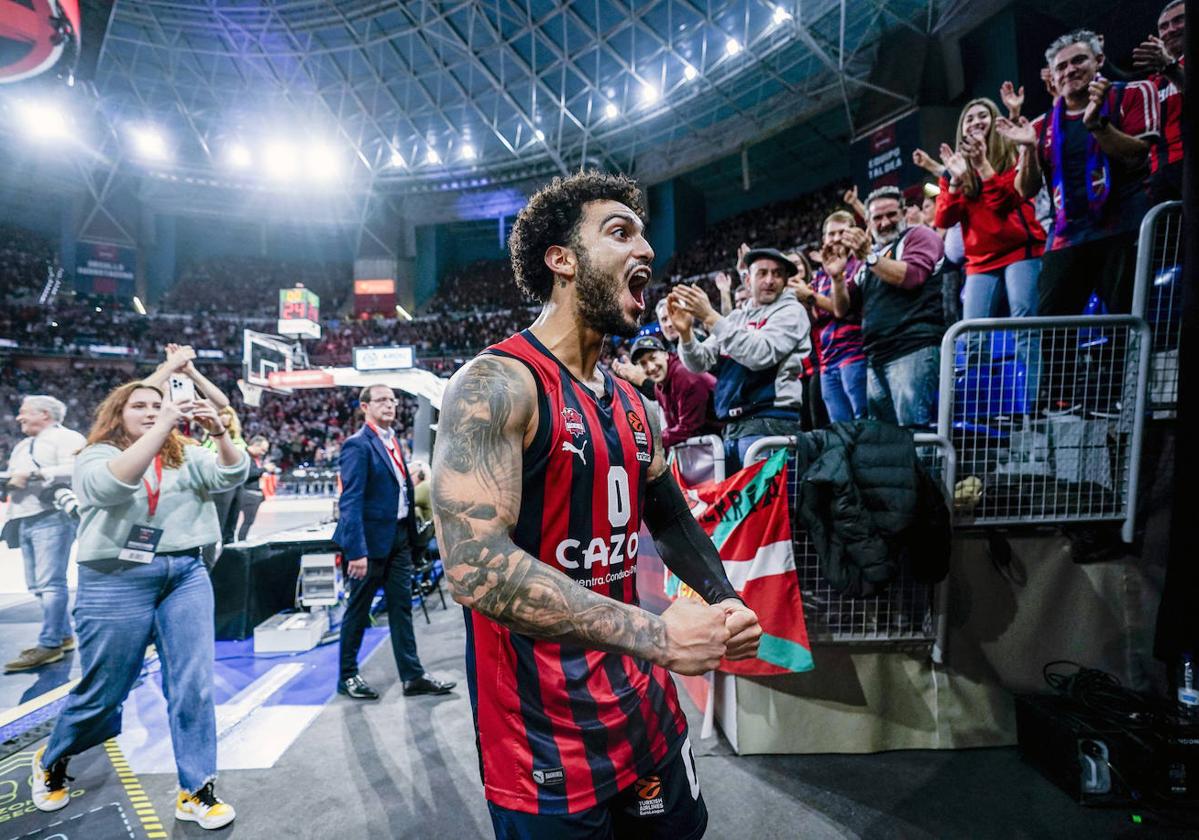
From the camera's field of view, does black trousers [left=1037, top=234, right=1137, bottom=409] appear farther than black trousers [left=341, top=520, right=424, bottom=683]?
No

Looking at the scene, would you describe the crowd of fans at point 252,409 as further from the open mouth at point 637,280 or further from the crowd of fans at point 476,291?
the open mouth at point 637,280

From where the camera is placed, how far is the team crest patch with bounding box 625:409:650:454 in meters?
1.58

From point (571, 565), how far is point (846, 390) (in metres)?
3.44

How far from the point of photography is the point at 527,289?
1789 millimetres

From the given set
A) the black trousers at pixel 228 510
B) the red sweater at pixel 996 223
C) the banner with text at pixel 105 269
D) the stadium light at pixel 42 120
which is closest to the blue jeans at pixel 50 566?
the black trousers at pixel 228 510

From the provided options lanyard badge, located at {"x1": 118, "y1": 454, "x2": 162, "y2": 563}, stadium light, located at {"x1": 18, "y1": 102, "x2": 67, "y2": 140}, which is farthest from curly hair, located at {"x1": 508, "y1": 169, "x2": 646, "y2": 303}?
stadium light, located at {"x1": 18, "y1": 102, "x2": 67, "y2": 140}

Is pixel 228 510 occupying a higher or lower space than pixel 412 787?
higher

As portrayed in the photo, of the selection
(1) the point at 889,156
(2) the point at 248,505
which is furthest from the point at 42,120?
(1) the point at 889,156

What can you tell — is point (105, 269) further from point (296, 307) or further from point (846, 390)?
point (846, 390)

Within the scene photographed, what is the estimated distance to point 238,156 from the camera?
28.4 meters

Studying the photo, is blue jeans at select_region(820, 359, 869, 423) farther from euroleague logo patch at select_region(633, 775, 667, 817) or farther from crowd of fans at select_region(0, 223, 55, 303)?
crowd of fans at select_region(0, 223, 55, 303)

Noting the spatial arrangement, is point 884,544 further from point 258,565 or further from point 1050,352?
point 258,565

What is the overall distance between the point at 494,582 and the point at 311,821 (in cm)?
264

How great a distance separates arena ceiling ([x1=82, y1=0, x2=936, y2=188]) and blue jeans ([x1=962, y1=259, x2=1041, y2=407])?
14030 mm
